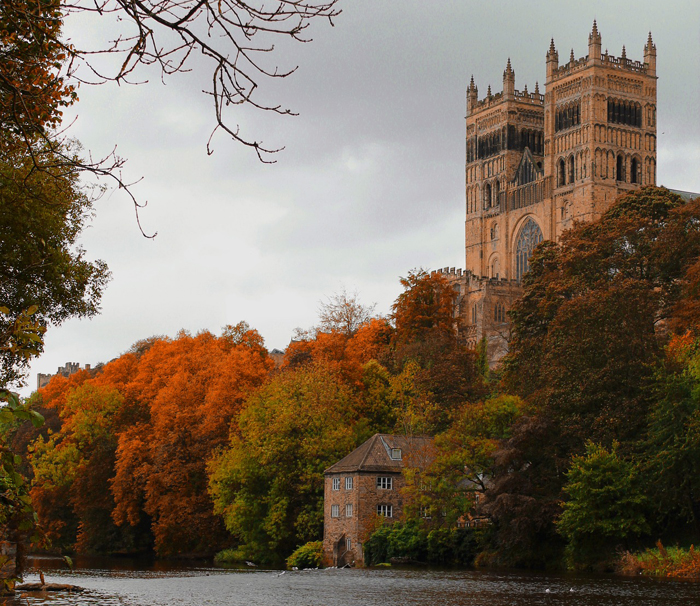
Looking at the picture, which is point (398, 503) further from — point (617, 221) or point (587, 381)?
point (617, 221)

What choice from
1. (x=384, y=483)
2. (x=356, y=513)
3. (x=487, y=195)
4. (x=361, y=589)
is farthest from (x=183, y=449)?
(x=487, y=195)

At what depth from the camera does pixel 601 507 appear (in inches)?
1591

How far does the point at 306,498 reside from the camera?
53906 mm

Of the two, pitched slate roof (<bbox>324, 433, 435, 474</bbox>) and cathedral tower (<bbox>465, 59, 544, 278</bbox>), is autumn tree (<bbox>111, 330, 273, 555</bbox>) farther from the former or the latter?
cathedral tower (<bbox>465, 59, 544, 278</bbox>)

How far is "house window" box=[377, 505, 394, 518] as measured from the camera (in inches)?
1984

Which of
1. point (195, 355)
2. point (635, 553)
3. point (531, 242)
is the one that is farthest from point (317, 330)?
point (531, 242)

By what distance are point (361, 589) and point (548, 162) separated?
8801cm

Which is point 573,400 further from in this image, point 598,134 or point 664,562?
point 598,134

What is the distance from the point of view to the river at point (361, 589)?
28828 mm

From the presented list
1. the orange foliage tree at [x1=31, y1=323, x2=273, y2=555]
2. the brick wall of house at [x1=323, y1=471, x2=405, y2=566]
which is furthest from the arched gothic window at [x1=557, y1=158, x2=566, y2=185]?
the brick wall of house at [x1=323, y1=471, x2=405, y2=566]

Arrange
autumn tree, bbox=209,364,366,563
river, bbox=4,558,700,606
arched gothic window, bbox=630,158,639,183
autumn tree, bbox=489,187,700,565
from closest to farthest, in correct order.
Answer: river, bbox=4,558,700,606 < autumn tree, bbox=489,187,700,565 < autumn tree, bbox=209,364,366,563 < arched gothic window, bbox=630,158,639,183

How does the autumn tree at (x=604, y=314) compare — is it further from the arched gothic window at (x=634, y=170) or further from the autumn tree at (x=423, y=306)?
the arched gothic window at (x=634, y=170)

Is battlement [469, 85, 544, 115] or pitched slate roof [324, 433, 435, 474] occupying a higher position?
battlement [469, 85, 544, 115]

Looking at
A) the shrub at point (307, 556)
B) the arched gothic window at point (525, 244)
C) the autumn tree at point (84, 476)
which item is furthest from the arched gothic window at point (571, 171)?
the shrub at point (307, 556)
